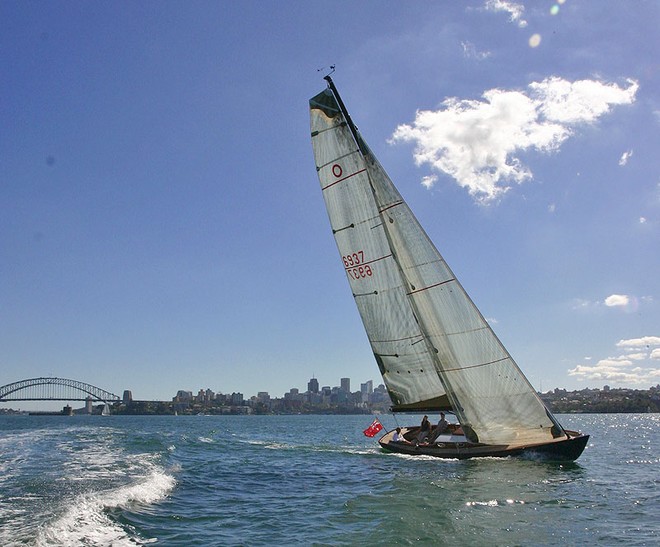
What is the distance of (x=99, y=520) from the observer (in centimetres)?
1220

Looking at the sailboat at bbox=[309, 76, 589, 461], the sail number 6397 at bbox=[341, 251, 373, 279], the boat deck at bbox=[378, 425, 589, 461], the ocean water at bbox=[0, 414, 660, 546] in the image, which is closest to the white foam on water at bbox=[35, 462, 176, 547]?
the ocean water at bbox=[0, 414, 660, 546]

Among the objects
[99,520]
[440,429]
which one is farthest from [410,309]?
[99,520]

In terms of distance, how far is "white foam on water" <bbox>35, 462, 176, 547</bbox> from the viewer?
10.7 metres

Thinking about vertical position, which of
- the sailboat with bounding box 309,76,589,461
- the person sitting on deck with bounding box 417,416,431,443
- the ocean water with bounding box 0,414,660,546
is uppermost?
the sailboat with bounding box 309,76,589,461

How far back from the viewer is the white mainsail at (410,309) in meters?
21.7

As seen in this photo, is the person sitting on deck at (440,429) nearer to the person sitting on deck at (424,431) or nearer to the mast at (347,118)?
the person sitting on deck at (424,431)

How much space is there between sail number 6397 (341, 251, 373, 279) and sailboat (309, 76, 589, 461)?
0.15ft

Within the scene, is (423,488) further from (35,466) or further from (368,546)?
(35,466)

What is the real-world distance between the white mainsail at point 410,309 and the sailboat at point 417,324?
0.04m

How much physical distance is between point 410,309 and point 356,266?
2.94 m

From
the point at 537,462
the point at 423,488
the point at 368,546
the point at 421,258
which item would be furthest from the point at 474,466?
the point at 368,546

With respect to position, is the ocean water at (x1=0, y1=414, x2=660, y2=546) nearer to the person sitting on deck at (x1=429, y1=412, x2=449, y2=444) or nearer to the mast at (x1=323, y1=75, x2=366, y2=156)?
the person sitting on deck at (x1=429, y1=412, x2=449, y2=444)

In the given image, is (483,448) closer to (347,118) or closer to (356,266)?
(356,266)

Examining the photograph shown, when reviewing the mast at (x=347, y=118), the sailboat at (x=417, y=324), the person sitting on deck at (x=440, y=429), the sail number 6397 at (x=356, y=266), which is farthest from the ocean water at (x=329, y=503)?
the mast at (x=347, y=118)
